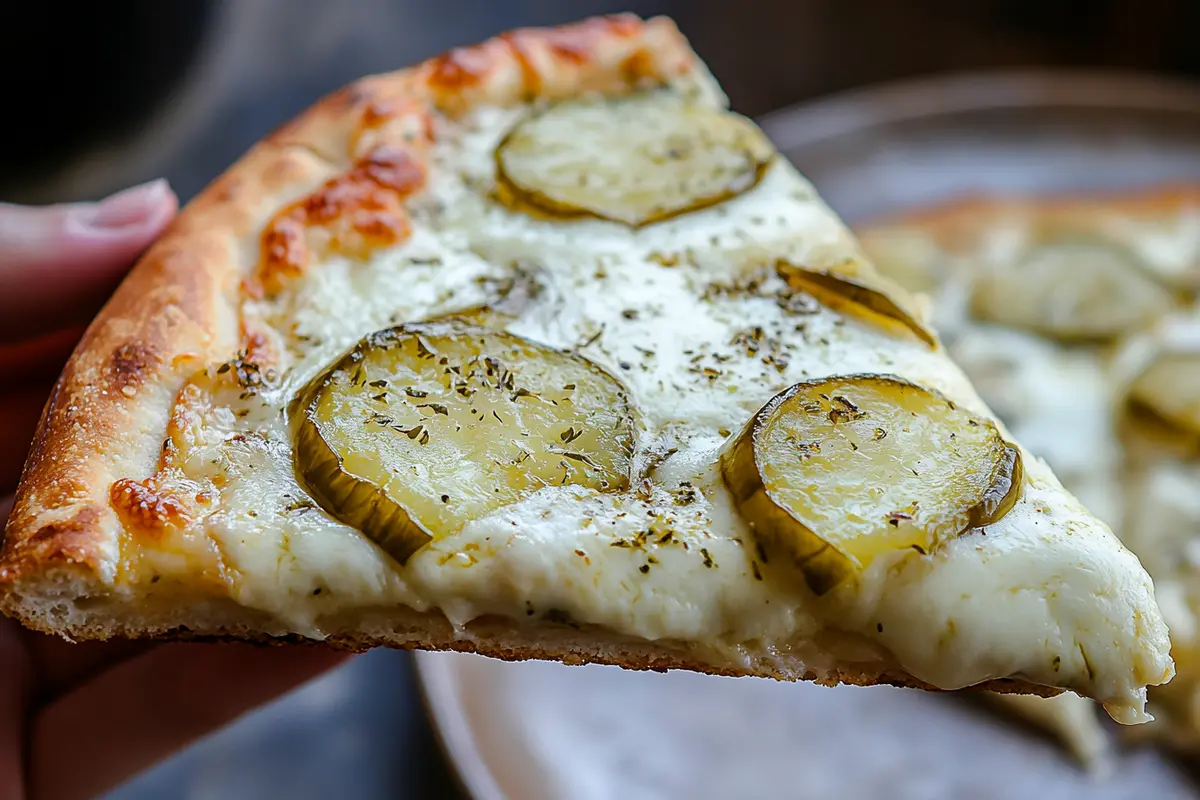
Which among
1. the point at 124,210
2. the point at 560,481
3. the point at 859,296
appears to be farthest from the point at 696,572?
the point at 124,210

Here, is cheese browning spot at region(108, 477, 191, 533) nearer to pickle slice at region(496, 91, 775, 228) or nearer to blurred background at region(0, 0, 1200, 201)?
pickle slice at region(496, 91, 775, 228)

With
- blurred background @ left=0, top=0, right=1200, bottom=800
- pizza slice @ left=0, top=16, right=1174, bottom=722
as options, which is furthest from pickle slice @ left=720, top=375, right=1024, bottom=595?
blurred background @ left=0, top=0, right=1200, bottom=800

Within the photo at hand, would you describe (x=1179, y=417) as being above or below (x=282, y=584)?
below

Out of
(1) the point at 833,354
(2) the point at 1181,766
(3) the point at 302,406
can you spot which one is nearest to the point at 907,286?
(2) the point at 1181,766

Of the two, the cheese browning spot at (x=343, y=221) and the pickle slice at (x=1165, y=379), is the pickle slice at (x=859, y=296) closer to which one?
the cheese browning spot at (x=343, y=221)

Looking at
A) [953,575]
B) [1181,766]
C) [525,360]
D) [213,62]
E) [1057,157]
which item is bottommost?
[1181,766]

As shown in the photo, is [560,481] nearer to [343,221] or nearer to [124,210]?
[343,221]

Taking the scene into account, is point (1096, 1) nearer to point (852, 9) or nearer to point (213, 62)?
point (852, 9)
